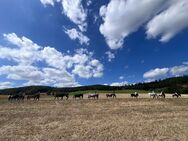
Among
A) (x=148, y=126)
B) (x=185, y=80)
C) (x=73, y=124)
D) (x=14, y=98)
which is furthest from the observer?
(x=185, y=80)

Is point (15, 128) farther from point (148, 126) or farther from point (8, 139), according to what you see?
point (148, 126)

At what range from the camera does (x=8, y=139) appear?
1838 cm

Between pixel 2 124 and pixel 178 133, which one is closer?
pixel 178 133

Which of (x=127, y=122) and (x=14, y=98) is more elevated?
(x=14, y=98)

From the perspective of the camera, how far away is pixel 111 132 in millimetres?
20047

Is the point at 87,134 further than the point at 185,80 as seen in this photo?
No

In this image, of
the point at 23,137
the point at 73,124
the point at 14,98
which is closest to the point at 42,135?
the point at 23,137

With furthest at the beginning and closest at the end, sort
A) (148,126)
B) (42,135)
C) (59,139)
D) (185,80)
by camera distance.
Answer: (185,80) → (148,126) → (42,135) → (59,139)

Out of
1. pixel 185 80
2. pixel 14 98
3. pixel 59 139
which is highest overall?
pixel 185 80

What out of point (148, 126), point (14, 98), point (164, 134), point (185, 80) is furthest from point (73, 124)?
point (185, 80)

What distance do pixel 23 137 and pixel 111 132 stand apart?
6054 mm

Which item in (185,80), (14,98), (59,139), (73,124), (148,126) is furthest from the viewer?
(185,80)

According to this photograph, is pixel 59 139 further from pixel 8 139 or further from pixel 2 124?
pixel 2 124

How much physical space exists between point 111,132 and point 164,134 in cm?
364
